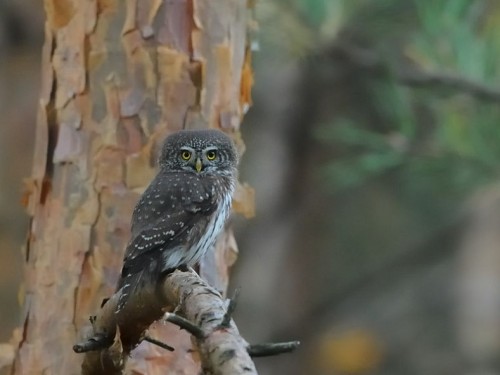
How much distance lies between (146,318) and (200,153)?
3.06 feet

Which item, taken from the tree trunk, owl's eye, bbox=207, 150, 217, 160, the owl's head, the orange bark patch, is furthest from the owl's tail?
the orange bark patch

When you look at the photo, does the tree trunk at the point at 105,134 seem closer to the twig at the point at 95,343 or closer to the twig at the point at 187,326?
the twig at the point at 95,343

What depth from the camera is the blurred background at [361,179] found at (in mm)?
3869

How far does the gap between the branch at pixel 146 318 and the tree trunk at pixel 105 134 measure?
54cm

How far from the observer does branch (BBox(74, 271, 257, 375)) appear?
1779 millimetres

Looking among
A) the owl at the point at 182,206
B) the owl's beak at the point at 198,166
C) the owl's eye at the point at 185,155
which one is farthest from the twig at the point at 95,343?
the owl's beak at the point at 198,166

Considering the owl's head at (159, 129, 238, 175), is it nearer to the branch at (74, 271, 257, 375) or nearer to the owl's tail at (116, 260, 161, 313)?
the owl's tail at (116, 260, 161, 313)

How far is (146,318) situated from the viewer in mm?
2238

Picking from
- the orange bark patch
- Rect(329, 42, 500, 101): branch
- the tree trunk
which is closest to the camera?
the tree trunk

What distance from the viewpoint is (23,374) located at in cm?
292

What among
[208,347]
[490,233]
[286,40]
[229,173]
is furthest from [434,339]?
[208,347]

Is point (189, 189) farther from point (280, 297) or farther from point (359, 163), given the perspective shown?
point (280, 297)

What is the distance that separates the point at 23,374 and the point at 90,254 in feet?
1.23

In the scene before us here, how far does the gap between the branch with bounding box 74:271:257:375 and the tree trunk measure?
1.77 ft
